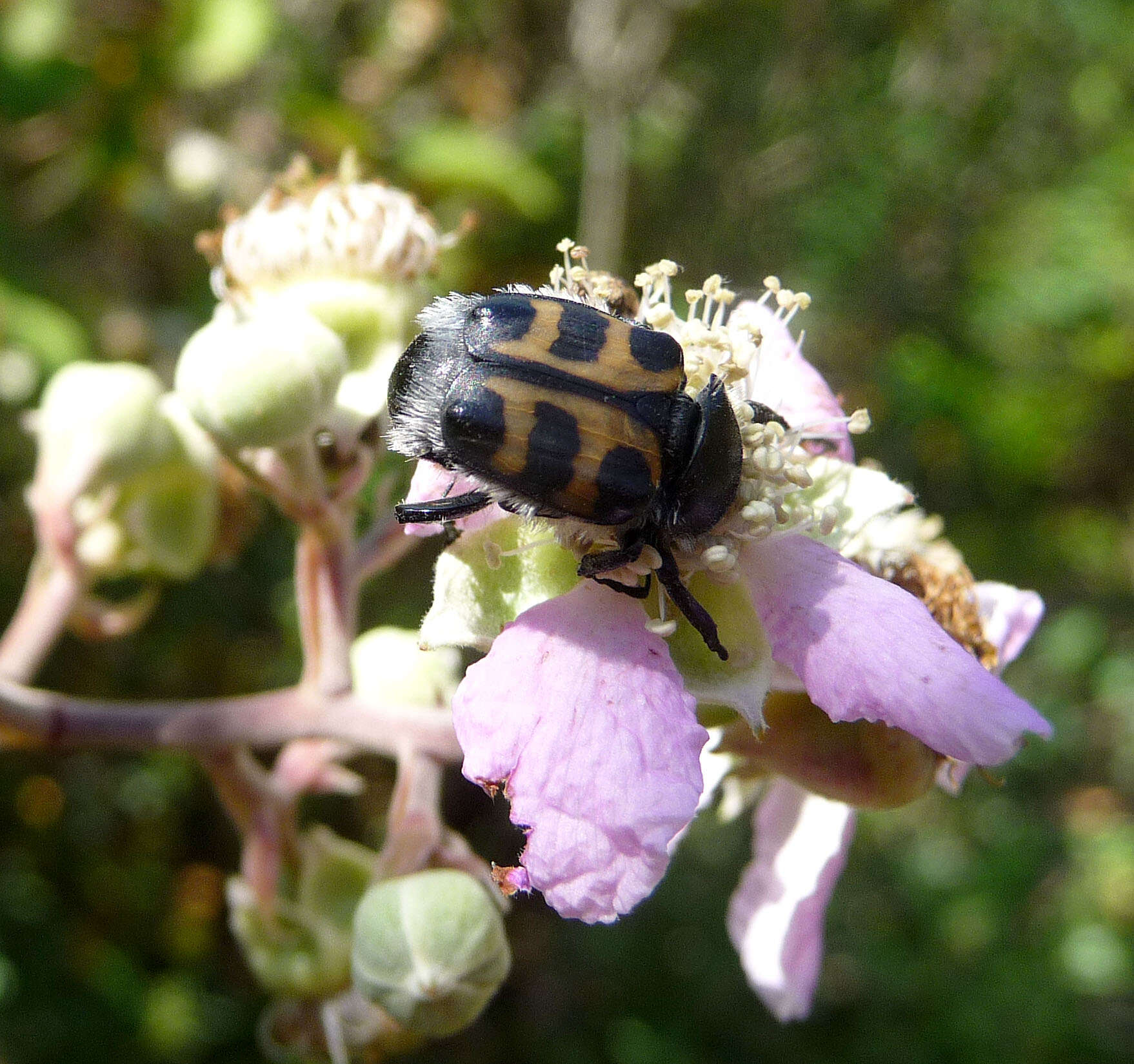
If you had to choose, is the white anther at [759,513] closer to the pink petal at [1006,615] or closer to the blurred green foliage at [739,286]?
the pink petal at [1006,615]

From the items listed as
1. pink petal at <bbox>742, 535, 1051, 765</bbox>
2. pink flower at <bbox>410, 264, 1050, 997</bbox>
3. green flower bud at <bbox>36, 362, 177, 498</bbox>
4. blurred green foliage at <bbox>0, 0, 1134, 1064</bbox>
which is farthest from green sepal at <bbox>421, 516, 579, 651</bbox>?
blurred green foliage at <bbox>0, 0, 1134, 1064</bbox>

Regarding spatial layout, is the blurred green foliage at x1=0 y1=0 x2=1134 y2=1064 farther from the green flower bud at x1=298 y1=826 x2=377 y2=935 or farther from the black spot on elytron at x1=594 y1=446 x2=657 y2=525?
the black spot on elytron at x1=594 y1=446 x2=657 y2=525

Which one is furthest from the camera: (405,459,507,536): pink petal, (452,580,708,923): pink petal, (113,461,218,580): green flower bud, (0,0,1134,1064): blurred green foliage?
(0,0,1134,1064): blurred green foliage

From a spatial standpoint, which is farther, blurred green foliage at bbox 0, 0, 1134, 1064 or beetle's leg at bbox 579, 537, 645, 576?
blurred green foliage at bbox 0, 0, 1134, 1064

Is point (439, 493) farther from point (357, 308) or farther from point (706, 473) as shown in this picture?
point (357, 308)

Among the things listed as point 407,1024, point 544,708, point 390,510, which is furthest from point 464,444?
point 407,1024

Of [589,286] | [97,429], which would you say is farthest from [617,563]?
[97,429]

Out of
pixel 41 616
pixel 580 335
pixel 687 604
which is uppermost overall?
pixel 580 335
